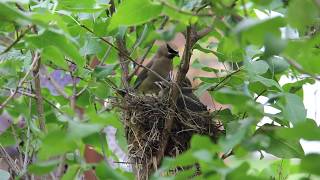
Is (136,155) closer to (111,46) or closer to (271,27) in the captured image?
(111,46)

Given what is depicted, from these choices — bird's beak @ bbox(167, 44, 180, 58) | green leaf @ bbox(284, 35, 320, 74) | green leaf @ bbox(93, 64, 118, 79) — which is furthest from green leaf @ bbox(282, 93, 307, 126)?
bird's beak @ bbox(167, 44, 180, 58)

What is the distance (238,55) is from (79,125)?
3.70 feet

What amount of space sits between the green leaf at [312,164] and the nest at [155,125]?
4.34ft

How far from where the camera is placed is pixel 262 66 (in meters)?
1.85

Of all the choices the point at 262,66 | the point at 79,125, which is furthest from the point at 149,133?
the point at 79,125

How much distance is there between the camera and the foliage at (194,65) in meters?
1.05

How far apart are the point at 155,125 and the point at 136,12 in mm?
1112

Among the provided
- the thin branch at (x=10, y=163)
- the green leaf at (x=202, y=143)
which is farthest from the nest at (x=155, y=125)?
the green leaf at (x=202, y=143)

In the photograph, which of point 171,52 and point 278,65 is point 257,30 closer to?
point 278,65

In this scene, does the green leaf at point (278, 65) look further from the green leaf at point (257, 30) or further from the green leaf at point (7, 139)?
the green leaf at point (7, 139)

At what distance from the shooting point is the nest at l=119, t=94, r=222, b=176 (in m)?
2.40

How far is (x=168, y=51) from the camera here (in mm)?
3088

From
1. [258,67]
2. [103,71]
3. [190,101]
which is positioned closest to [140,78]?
[190,101]

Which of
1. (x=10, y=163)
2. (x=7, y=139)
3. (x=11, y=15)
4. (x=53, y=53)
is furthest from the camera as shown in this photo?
(x=7, y=139)
